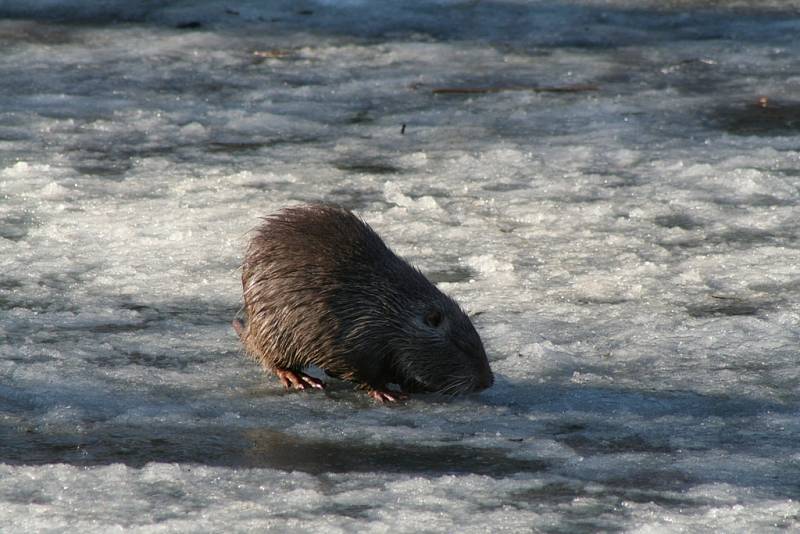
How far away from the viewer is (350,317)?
15.7ft

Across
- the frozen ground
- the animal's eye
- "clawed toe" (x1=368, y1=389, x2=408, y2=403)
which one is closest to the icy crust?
the frozen ground

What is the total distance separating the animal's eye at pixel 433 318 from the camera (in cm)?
483

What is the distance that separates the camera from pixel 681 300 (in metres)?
5.66

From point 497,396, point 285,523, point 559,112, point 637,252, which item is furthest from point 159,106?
point 285,523

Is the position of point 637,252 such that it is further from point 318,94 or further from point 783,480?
point 318,94

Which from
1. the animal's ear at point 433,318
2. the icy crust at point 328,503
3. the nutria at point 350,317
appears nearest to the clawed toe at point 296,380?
the nutria at point 350,317

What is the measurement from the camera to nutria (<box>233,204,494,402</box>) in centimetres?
478

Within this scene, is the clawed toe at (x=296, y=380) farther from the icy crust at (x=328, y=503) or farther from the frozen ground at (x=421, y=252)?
the icy crust at (x=328, y=503)

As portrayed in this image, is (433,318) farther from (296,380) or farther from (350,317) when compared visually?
(296,380)

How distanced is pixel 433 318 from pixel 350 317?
0.99 feet

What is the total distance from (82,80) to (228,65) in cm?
110

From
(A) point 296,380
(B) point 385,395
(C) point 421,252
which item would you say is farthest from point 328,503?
(C) point 421,252

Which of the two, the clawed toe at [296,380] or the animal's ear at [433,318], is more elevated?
the animal's ear at [433,318]

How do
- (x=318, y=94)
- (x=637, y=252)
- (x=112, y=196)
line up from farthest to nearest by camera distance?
1. (x=318, y=94)
2. (x=112, y=196)
3. (x=637, y=252)
